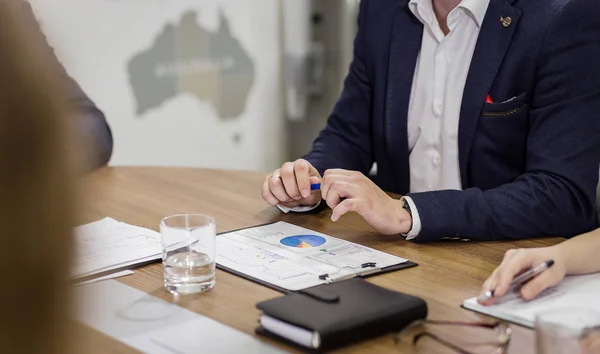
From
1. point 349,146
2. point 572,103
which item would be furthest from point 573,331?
point 349,146

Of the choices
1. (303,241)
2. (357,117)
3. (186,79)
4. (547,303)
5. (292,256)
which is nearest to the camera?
(547,303)

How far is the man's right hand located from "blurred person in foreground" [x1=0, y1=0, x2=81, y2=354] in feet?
4.44

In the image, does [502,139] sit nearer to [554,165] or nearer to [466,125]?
[466,125]

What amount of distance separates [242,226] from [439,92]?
0.64 metres

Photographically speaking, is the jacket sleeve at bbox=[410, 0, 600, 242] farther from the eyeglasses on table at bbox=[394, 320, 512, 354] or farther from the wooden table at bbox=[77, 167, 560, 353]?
the eyeglasses on table at bbox=[394, 320, 512, 354]

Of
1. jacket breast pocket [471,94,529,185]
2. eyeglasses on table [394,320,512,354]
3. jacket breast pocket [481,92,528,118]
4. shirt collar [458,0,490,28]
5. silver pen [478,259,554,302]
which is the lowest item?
eyeglasses on table [394,320,512,354]

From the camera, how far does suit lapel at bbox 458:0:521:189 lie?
6.61 ft

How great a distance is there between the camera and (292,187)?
6.25 feet

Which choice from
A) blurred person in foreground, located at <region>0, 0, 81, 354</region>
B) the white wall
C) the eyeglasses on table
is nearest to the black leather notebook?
the eyeglasses on table

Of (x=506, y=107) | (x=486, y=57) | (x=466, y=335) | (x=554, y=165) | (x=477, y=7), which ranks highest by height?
(x=477, y=7)

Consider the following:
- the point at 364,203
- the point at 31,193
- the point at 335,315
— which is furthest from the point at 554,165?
the point at 31,193

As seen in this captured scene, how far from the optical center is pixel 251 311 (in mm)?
1387

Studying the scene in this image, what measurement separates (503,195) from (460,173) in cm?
33

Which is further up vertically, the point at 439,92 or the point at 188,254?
the point at 439,92
